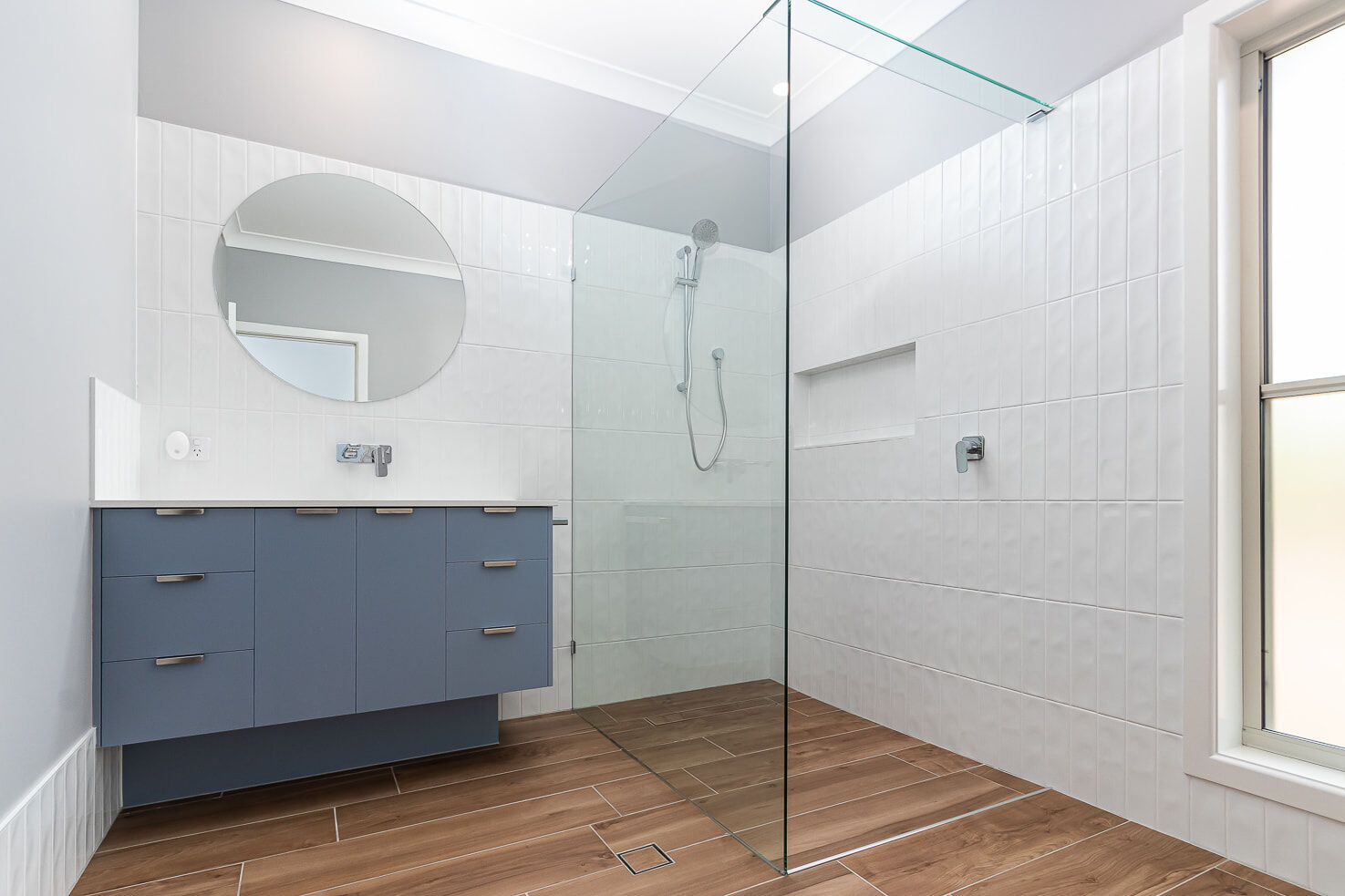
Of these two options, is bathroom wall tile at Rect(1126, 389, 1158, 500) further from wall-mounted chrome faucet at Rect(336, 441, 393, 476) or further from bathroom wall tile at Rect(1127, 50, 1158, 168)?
wall-mounted chrome faucet at Rect(336, 441, 393, 476)

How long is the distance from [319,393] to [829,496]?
1.95 metres

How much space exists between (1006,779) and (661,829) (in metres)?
1.07

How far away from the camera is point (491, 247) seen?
112 inches

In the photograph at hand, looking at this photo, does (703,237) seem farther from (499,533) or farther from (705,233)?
(499,533)

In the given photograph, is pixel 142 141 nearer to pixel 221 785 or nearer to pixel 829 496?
pixel 221 785

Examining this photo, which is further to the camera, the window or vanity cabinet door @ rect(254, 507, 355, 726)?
vanity cabinet door @ rect(254, 507, 355, 726)

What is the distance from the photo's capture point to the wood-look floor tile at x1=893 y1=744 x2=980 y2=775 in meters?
2.30

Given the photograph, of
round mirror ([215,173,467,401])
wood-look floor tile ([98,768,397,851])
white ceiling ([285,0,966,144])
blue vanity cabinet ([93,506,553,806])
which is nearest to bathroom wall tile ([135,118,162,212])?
round mirror ([215,173,467,401])

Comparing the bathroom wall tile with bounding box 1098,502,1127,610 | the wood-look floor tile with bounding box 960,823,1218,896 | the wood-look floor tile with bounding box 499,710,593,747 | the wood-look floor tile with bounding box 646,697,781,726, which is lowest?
the wood-look floor tile with bounding box 499,710,593,747

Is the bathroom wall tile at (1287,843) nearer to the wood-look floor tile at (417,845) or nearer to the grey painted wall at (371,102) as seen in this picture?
the wood-look floor tile at (417,845)

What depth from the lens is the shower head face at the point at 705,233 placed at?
6.51ft

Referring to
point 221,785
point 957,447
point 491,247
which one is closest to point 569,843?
point 221,785

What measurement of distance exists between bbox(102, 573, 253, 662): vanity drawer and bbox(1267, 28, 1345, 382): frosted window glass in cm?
264

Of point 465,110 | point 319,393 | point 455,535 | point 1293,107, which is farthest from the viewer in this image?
point 465,110
